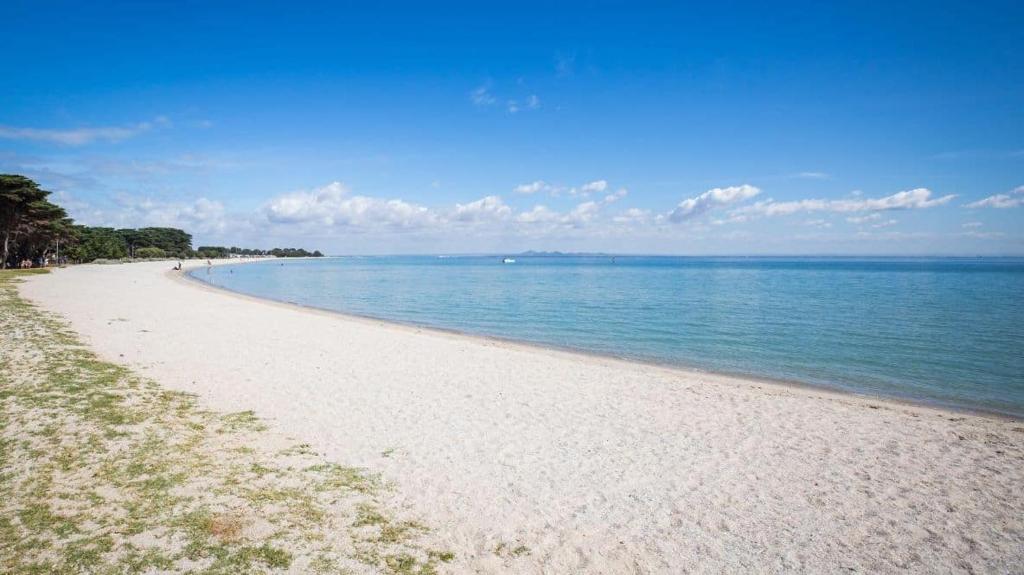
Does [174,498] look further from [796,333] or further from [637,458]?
[796,333]

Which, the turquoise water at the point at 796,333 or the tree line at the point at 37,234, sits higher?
the tree line at the point at 37,234

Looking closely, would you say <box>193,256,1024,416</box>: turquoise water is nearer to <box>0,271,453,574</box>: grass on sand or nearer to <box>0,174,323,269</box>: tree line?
<box>0,271,453,574</box>: grass on sand

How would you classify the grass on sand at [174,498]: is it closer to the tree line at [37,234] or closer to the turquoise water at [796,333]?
the turquoise water at [796,333]

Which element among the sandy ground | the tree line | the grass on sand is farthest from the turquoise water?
the tree line

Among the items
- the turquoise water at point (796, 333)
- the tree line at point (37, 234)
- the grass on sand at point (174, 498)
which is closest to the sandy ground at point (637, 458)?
the grass on sand at point (174, 498)

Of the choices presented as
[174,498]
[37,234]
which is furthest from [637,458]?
[37,234]

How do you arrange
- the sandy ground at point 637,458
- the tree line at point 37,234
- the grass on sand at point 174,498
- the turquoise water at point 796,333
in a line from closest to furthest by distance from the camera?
the grass on sand at point 174,498 → the sandy ground at point 637,458 → the turquoise water at point 796,333 → the tree line at point 37,234

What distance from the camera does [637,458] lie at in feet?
27.7

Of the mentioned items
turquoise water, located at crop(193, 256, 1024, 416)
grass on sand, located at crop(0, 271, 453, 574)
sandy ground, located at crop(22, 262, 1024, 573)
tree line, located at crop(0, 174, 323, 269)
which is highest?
tree line, located at crop(0, 174, 323, 269)

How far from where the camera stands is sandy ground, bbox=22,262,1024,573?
19.3 ft

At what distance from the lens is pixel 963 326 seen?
2675 cm

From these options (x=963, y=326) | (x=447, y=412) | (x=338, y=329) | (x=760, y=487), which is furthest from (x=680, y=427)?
(x=963, y=326)

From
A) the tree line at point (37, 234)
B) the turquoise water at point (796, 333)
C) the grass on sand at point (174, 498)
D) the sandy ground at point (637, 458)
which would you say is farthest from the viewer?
the tree line at point (37, 234)

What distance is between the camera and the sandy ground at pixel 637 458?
5.88m
